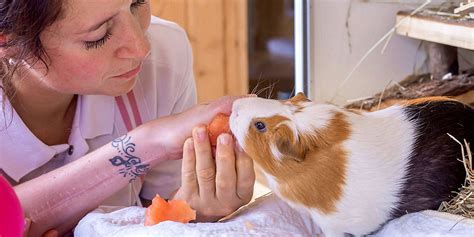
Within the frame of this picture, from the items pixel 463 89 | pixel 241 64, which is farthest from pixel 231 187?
pixel 241 64

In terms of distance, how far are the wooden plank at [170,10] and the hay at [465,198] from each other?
176cm

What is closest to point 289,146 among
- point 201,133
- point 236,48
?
point 201,133

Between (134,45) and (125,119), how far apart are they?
0.28 m

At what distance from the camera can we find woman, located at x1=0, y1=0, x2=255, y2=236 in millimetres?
916

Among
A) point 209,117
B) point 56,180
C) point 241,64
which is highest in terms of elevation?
point 209,117

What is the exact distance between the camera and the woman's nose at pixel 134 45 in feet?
3.06

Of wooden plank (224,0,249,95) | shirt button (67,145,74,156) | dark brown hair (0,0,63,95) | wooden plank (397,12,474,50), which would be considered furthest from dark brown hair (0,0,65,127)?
wooden plank (224,0,249,95)

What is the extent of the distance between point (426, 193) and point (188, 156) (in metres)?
0.33

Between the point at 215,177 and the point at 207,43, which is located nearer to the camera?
the point at 215,177

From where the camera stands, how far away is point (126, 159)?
1033 mm

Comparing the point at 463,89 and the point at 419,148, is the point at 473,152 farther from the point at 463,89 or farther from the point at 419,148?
the point at 463,89

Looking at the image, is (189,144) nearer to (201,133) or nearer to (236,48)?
(201,133)

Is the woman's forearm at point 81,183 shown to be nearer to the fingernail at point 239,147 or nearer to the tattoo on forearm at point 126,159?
the tattoo on forearm at point 126,159

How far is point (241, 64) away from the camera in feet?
8.73
